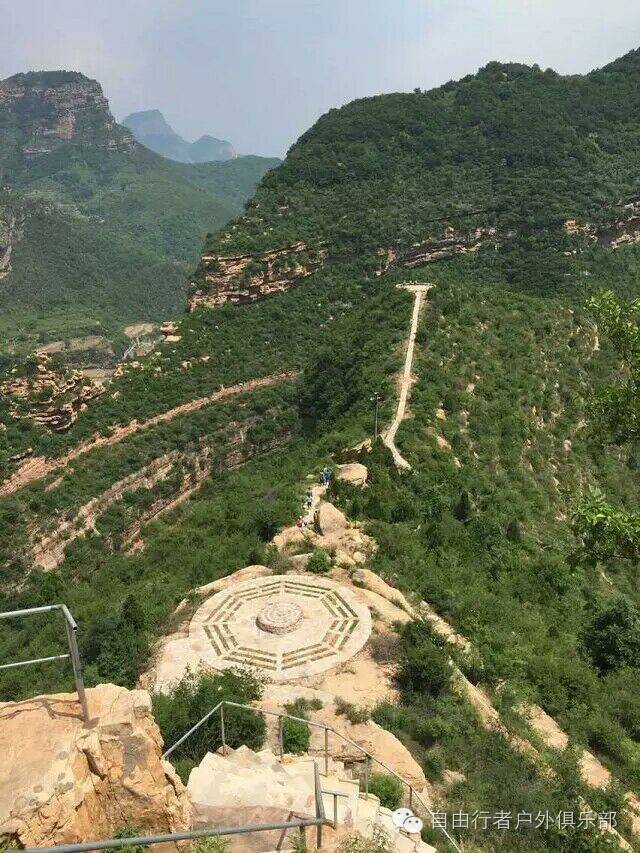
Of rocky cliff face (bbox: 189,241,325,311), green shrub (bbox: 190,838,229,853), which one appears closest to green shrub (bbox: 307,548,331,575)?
green shrub (bbox: 190,838,229,853)

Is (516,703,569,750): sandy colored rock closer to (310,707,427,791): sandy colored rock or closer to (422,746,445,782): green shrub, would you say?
(422,746,445,782): green shrub

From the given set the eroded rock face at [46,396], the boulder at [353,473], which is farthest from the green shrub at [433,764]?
the eroded rock face at [46,396]

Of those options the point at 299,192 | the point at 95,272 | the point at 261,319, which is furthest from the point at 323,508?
the point at 95,272

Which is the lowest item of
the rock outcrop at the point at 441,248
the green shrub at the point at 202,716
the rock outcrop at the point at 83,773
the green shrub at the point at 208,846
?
the green shrub at the point at 202,716

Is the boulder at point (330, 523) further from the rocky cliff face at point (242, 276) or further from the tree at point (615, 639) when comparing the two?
the rocky cliff face at point (242, 276)

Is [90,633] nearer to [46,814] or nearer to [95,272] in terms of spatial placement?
[46,814]

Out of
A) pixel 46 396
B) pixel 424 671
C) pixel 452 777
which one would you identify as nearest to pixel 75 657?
pixel 452 777
